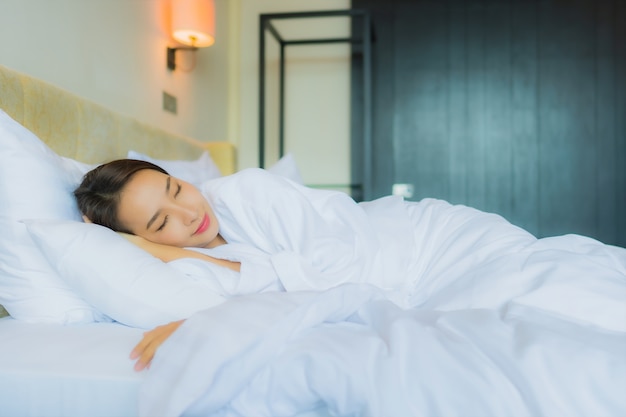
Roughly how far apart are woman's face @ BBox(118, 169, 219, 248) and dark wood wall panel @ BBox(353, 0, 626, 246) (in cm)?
198

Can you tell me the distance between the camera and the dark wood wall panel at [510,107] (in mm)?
3025

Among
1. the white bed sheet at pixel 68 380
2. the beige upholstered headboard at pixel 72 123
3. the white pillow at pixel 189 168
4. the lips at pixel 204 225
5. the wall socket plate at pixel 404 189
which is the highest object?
the beige upholstered headboard at pixel 72 123

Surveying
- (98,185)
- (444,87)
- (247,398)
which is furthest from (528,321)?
(444,87)

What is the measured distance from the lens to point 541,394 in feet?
2.09

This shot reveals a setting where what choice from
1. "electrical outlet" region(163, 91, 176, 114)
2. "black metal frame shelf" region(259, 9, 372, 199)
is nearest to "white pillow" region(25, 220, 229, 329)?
"electrical outlet" region(163, 91, 176, 114)

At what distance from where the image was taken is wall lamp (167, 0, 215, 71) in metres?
2.24

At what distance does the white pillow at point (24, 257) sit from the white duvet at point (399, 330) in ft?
0.82

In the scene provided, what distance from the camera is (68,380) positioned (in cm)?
78

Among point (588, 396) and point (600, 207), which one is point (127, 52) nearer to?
point (588, 396)

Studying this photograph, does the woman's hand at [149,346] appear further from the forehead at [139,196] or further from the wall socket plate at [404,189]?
the wall socket plate at [404,189]

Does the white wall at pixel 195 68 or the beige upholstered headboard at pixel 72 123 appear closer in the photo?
the beige upholstered headboard at pixel 72 123

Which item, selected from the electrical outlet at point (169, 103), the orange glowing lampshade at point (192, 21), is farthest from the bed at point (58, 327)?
the orange glowing lampshade at point (192, 21)

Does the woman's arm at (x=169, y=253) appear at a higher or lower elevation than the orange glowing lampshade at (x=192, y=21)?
lower

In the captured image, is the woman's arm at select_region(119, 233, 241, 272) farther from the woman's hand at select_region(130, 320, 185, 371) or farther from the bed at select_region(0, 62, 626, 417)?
the woman's hand at select_region(130, 320, 185, 371)
